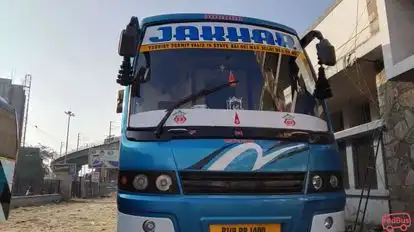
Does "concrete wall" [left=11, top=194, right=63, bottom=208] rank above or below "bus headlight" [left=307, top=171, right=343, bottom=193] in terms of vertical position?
below

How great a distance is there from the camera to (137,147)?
384cm

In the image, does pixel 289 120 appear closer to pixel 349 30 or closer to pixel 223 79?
pixel 223 79

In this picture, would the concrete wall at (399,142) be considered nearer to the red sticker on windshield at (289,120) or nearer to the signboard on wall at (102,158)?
the red sticker on windshield at (289,120)

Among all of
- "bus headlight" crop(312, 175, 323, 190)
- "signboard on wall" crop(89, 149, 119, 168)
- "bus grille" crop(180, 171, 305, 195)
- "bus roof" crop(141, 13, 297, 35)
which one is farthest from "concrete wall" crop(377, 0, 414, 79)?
"signboard on wall" crop(89, 149, 119, 168)

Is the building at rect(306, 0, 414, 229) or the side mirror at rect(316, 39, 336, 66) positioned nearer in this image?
the side mirror at rect(316, 39, 336, 66)

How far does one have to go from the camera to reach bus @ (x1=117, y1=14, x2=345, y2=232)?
3.60 meters

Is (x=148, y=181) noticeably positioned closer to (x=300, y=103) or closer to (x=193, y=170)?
(x=193, y=170)

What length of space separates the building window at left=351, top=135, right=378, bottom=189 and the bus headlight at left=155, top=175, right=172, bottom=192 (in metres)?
5.05

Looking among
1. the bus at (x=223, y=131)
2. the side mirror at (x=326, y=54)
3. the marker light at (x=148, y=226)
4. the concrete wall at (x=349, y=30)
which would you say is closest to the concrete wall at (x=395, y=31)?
the concrete wall at (x=349, y=30)

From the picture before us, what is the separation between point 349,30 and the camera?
8.04 metres

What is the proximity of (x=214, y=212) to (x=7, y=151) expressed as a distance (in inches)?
212

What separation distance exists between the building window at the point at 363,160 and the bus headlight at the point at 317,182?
159 inches

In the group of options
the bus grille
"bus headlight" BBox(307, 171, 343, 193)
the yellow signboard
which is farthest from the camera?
the yellow signboard

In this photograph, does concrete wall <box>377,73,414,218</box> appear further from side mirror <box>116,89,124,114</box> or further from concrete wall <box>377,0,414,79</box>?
side mirror <box>116,89,124,114</box>
